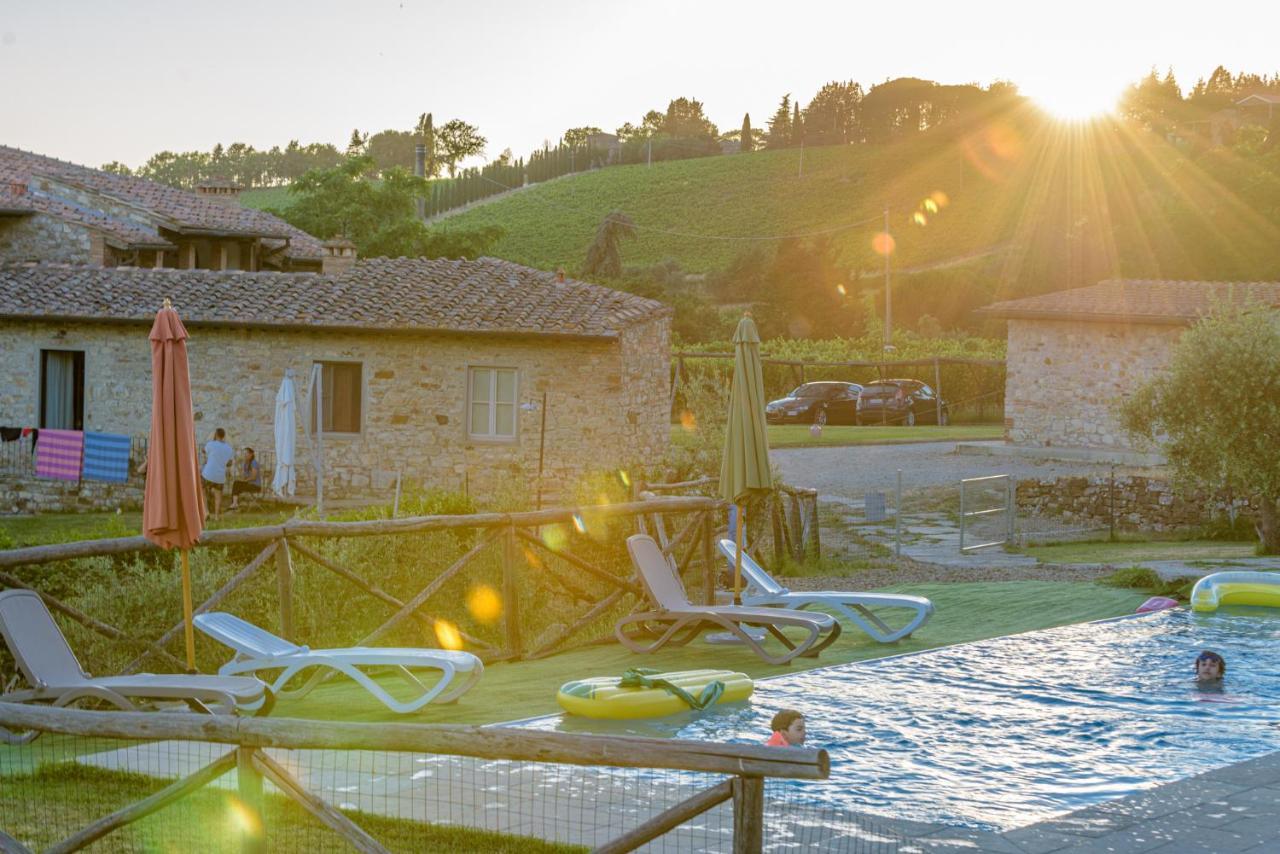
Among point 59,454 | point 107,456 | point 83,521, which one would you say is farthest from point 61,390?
point 83,521

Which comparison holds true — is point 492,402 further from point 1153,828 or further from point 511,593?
point 1153,828

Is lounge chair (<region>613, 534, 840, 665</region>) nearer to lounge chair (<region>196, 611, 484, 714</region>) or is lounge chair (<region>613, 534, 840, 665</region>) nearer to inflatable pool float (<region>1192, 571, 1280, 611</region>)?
lounge chair (<region>196, 611, 484, 714</region>)

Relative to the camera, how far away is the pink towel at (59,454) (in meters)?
25.7

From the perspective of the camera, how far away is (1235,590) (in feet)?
45.4

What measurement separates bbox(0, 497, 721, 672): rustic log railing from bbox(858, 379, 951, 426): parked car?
86.7 feet

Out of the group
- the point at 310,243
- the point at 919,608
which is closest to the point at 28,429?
the point at 310,243

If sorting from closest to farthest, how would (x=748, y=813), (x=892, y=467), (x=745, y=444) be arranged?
(x=748, y=813)
(x=745, y=444)
(x=892, y=467)

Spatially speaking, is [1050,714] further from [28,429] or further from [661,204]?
[661,204]

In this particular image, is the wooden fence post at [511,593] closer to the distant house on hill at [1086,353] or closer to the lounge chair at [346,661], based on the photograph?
the lounge chair at [346,661]

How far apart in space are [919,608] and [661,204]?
78854 mm

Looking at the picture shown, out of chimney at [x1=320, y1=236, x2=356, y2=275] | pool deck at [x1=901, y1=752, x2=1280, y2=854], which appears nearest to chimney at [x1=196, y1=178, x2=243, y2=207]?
chimney at [x1=320, y1=236, x2=356, y2=275]

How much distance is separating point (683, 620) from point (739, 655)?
22.9 inches

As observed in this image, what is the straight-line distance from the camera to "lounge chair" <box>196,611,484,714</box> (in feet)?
27.6

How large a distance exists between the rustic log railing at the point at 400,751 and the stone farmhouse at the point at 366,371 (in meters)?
19.5
